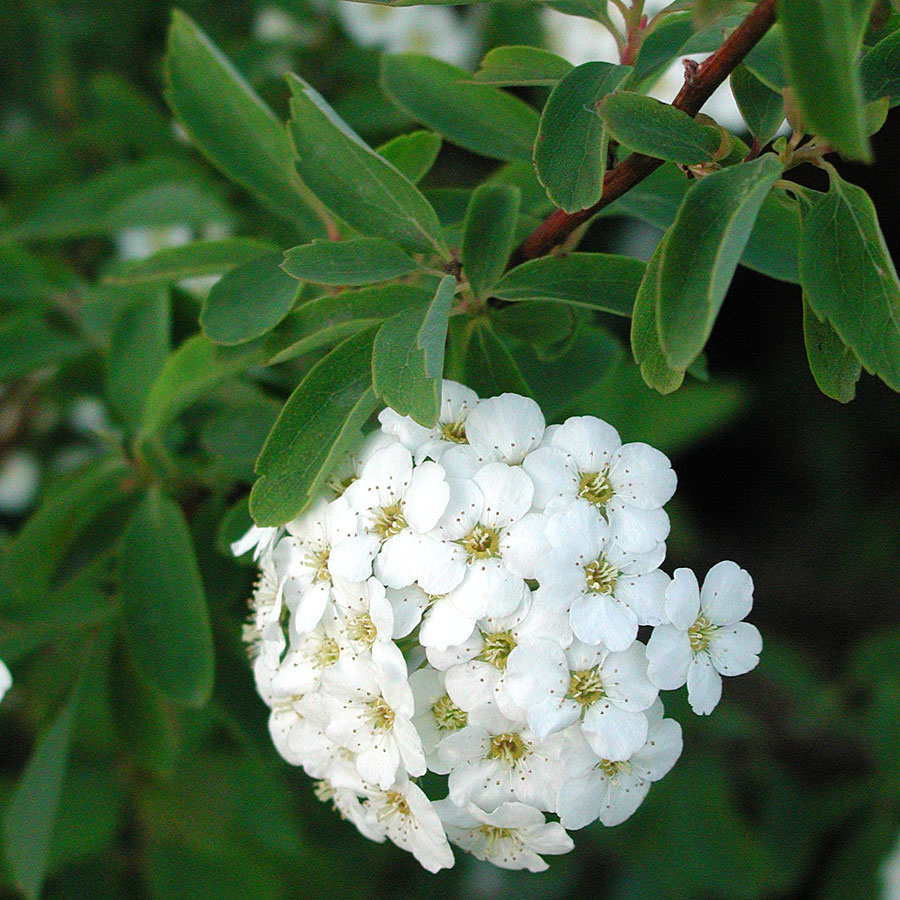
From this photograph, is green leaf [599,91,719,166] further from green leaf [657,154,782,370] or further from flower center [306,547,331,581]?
flower center [306,547,331,581]

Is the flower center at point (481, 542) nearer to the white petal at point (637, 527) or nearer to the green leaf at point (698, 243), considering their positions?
the white petal at point (637, 527)

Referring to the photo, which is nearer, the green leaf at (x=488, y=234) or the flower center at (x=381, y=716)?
the flower center at (x=381, y=716)

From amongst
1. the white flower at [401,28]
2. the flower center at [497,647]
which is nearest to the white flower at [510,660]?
the flower center at [497,647]

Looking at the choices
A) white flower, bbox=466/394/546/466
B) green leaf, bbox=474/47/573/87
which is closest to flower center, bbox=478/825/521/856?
white flower, bbox=466/394/546/466

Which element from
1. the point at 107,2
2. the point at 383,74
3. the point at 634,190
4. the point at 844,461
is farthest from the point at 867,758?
the point at 107,2

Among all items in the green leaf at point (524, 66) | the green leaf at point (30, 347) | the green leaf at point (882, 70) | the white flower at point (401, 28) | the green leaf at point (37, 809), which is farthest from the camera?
the white flower at point (401, 28)
